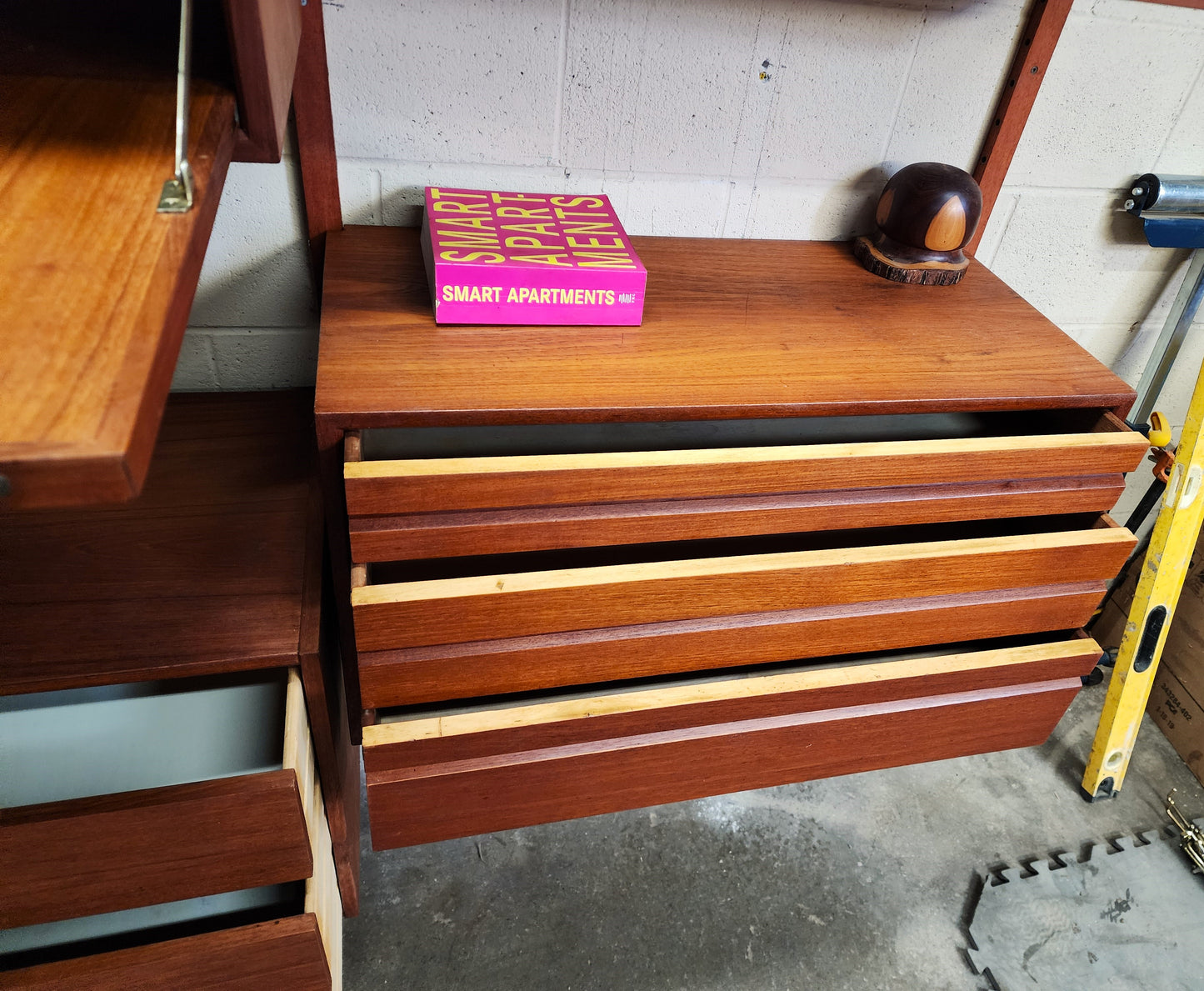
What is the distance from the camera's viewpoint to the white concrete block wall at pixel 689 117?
99cm

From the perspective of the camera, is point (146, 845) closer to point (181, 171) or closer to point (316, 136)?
point (181, 171)

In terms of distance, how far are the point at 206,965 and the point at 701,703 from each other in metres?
0.56

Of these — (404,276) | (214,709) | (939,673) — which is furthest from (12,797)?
(939,673)

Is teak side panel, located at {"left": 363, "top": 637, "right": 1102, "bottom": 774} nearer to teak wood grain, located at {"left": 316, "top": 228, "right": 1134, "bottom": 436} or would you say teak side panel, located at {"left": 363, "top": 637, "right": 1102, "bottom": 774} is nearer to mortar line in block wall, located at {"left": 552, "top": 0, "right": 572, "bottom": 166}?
teak wood grain, located at {"left": 316, "top": 228, "right": 1134, "bottom": 436}

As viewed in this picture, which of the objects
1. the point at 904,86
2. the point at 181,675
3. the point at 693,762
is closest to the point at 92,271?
the point at 181,675

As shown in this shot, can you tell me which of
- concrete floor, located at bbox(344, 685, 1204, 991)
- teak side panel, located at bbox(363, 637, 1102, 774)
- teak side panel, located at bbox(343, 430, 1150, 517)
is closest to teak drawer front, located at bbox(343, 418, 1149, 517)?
teak side panel, located at bbox(343, 430, 1150, 517)

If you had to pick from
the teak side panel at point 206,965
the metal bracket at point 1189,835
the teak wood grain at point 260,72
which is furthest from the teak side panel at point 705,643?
the metal bracket at point 1189,835

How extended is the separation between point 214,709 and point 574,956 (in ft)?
2.16

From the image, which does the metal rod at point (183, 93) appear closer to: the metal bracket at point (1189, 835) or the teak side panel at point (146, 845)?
the teak side panel at point (146, 845)

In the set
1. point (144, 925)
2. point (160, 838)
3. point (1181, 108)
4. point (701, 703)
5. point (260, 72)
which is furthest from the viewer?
point (1181, 108)

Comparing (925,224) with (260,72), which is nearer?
(260,72)

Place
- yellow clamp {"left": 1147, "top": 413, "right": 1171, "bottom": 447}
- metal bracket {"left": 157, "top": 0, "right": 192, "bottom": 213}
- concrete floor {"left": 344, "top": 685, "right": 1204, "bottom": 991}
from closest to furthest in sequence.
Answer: metal bracket {"left": 157, "top": 0, "right": 192, "bottom": 213}, concrete floor {"left": 344, "top": 685, "right": 1204, "bottom": 991}, yellow clamp {"left": 1147, "top": 413, "right": 1171, "bottom": 447}

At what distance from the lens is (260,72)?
543 millimetres

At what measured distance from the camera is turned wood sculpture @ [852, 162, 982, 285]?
1053mm
